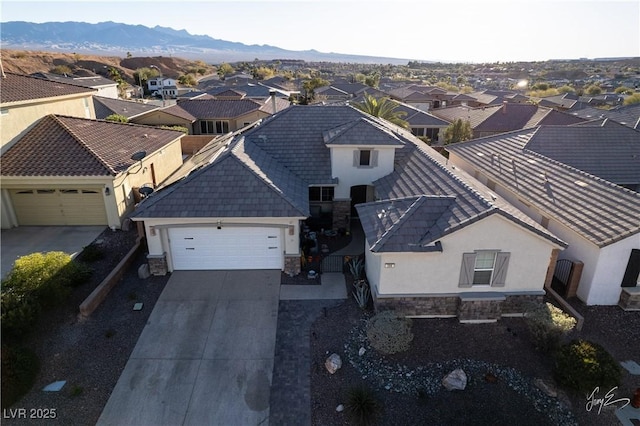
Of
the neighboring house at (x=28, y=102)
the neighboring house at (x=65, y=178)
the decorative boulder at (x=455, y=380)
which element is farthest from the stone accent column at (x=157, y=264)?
the decorative boulder at (x=455, y=380)

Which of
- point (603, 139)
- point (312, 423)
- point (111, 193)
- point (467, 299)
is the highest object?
point (603, 139)

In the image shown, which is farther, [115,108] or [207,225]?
[115,108]

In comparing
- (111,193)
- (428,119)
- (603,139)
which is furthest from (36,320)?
(428,119)

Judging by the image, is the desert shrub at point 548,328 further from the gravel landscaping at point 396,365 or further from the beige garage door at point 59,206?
the beige garage door at point 59,206

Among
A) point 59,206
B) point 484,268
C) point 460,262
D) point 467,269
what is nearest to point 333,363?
point 460,262

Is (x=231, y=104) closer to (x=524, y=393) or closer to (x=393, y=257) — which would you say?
(x=393, y=257)

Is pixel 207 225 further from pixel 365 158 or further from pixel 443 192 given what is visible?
pixel 443 192
